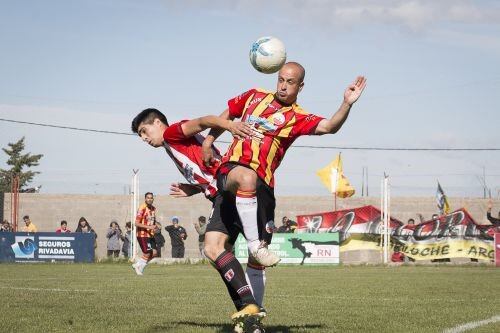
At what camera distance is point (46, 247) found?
32.9 m

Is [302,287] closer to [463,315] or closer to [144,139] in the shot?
[463,315]

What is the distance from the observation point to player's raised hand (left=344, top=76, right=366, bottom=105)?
7.77 m

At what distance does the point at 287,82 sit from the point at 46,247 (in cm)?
2623

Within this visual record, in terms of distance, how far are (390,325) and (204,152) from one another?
269 cm

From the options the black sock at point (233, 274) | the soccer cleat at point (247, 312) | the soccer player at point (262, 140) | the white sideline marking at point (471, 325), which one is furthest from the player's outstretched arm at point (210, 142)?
the white sideline marking at point (471, 325)

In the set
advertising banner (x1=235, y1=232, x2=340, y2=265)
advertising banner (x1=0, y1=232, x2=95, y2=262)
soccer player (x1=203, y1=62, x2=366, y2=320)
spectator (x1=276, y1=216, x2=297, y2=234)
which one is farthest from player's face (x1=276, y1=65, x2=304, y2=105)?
spectator (x1=276, y1=216, x2=297, y2=234)

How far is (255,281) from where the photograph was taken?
8633 mm

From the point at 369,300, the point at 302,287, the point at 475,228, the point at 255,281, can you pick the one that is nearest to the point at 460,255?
the point at 475,228

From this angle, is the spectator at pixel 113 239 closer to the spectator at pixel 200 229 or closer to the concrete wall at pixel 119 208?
the spectator at pixel 200 229

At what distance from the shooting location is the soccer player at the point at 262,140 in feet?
25.6

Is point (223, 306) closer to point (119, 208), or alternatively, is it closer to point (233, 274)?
point (233, 274)

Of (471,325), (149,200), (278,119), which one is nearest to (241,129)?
(278,119)

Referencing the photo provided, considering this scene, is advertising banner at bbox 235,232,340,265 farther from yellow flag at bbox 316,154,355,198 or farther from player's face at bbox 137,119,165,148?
player's face at bbox 137,119,165,148

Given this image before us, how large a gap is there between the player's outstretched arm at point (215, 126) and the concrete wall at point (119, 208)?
35.2 m
